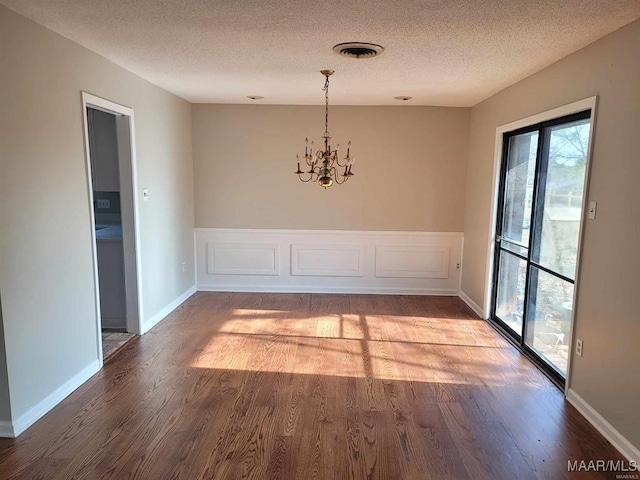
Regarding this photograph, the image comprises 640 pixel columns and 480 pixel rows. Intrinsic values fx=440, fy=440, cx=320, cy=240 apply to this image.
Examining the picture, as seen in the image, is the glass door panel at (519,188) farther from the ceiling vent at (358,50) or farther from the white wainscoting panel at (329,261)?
the ceiling vent at (358,50)

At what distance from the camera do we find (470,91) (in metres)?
4.33

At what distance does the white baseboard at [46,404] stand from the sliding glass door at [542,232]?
3424 mm

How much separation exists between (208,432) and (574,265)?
8.56ft

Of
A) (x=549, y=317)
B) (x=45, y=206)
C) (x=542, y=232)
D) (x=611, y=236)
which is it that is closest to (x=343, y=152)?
(x=542, y=232)

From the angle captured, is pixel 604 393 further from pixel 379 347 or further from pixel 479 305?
pixel 479 305

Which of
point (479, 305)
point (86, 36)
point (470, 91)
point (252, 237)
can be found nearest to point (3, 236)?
point (86, 36)

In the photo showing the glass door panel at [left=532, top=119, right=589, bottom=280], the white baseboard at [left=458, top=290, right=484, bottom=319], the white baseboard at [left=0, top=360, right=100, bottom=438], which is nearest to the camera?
the white baseboard at [left=0, top=360, right=100, bottom=438]

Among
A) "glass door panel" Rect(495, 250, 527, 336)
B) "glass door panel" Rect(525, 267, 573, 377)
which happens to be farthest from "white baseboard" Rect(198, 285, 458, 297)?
"glass door panel" Rect(525, 267, 573, 377)

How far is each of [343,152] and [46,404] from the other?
3.93m

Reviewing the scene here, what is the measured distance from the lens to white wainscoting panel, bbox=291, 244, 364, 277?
18.4ft

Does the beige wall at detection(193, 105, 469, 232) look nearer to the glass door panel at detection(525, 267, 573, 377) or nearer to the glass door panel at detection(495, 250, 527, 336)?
the glass door panel at detection(495, 250, 527, 336)

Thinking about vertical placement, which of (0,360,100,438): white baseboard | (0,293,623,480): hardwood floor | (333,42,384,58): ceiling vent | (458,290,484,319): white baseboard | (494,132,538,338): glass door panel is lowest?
(0,293,623,480): hardwood floor

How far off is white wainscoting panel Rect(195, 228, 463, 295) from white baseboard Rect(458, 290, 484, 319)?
6.6 inches

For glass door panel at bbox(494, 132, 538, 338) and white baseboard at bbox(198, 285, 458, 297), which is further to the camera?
white baseboard at bbox(198, 285, 458, 297)
